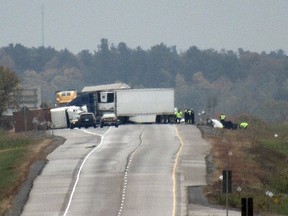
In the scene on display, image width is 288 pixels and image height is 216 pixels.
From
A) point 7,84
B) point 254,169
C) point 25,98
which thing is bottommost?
point 254,169

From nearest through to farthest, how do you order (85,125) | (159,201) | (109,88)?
(159,201) → (85,125) → (109,88)

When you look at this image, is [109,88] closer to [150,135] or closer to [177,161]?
[150,135]

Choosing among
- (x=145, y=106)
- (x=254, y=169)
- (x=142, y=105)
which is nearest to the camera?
(x=254, y=169)

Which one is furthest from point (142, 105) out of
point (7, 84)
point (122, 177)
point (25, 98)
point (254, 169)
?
point (122, 177)

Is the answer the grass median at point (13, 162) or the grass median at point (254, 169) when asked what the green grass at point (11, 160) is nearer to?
the grass median at point (13, 162)

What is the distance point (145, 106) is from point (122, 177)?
2227 inches

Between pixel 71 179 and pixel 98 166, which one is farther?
pixel 98 166

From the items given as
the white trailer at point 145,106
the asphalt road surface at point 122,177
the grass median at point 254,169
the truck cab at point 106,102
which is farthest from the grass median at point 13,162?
the truck cab at point 106,102

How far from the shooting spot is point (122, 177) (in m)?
68.6

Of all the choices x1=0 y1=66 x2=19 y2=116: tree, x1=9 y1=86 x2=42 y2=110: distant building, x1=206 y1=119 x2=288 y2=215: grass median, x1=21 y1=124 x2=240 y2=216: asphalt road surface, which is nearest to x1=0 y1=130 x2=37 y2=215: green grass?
x1=21 y1=124 x2=240 y2=216: asphalt road surface

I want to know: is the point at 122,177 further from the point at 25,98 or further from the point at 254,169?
the point at 25,98

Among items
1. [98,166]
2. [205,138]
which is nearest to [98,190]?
[98,166]

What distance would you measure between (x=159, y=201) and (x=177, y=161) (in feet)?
53.7

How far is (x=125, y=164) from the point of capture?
74688 millimetres
